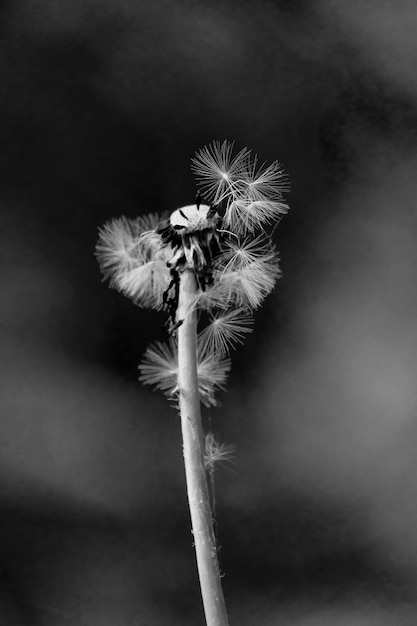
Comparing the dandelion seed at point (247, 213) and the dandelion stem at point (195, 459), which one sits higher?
the dandelion seed at point (247, 213)

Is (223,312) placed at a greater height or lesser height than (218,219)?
lesser

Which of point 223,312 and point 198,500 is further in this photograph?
point 223,312

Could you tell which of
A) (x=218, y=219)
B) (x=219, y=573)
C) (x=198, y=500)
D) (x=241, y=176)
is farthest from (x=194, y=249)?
(x=219, y=573)

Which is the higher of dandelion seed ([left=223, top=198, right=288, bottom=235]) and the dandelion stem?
dandelion seed ([left=223, top=198, right=288, bottom=235])

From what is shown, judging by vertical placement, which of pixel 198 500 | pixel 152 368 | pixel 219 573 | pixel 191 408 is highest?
pixel 152 368

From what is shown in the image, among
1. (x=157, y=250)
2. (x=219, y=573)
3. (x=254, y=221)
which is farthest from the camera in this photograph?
(x=157, y=250)

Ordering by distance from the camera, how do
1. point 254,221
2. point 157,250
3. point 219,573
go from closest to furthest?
1. point 219,573
2. point 254,221
3. point 157,250

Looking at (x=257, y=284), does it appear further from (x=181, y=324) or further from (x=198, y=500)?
(x=198, y=500)
